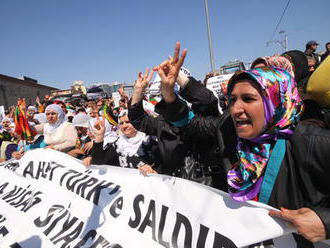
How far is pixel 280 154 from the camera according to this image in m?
1.14

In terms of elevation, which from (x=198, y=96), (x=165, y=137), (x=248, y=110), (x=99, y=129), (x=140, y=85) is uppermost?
(x=140, y=85)

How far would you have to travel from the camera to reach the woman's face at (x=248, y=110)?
1.26 meters

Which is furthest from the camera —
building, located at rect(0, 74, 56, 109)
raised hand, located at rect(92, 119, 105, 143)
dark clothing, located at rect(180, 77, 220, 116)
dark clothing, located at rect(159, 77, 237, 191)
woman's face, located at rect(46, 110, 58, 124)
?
building, located at rect(0, 74, 56, 109)

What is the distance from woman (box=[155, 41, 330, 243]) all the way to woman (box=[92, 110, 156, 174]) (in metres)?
1.40

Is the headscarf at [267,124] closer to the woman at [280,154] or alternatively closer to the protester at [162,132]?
the woman at [280,154]

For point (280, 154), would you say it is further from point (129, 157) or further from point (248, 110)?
point (129, 157)

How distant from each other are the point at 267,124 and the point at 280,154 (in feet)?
0.64

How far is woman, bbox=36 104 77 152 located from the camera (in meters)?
3.53

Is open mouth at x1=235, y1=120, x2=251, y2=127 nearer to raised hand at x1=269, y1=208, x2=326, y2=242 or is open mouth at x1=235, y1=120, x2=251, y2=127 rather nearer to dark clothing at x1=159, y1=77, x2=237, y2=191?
dark clothing at x1=159, y1=77, x2=237, y2=191

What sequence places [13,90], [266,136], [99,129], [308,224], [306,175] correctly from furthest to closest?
[13,90], [99,129], [266,136], [306,175], [308,224]

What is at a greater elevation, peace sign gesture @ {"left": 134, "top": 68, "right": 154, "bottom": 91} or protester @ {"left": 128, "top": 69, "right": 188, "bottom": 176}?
peace sign gesture @ {"left": 134, "top": 68, "right": 154, "bottom": 91}

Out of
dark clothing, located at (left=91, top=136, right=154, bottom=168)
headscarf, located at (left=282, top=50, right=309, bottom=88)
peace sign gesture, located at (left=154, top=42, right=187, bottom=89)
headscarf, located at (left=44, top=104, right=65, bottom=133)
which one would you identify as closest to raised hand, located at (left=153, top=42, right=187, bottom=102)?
peace sign gesture, located at (left=154, top=42, right=187, bottom=89)

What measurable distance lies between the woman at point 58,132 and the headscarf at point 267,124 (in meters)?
2.99

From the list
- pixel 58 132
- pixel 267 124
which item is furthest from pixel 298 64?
pixel 58 132
